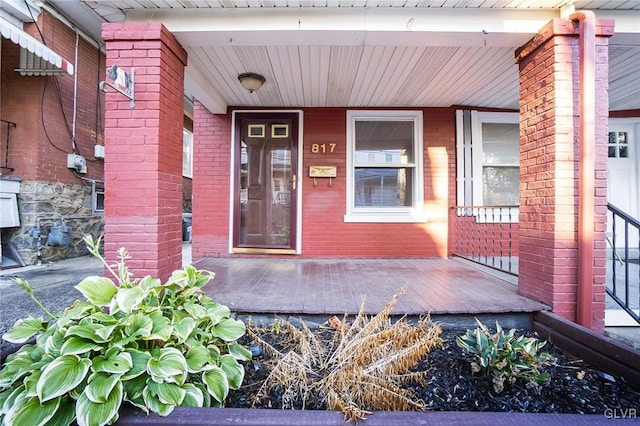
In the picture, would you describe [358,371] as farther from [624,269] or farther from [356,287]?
[624,269]

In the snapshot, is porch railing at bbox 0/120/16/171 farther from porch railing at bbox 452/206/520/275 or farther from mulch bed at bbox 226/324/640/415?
porch railing at bbox 452/206/520/275

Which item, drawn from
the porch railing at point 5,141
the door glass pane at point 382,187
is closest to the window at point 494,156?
the door glass pane at point 382,187

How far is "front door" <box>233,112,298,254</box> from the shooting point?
4.37 m

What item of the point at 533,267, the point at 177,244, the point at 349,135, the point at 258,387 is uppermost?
the point at 349,135

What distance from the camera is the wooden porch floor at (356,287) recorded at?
2.17 meters

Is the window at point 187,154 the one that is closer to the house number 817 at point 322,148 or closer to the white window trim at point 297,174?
the white window trim at point 297,174

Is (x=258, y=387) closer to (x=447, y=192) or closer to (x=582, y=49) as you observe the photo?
(x=582, y=49)

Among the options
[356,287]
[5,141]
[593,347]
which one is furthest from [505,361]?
[5,141]

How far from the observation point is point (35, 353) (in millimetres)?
1301

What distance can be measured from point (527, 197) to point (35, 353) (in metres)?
3.40

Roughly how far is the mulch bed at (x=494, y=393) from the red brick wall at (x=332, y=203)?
2.64 metres

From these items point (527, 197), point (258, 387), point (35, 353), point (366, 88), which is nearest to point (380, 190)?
point (366, 88)

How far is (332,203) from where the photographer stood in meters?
4.32

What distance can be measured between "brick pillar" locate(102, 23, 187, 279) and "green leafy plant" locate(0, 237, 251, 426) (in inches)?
30.3
